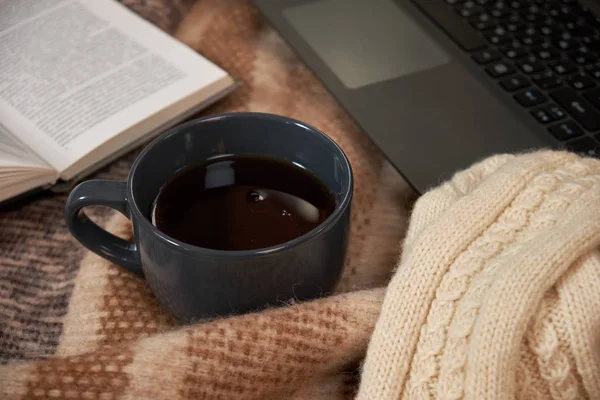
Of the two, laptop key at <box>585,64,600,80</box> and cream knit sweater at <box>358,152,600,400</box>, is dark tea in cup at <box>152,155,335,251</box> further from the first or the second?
laptop key at <box>585,64,600,80</box>

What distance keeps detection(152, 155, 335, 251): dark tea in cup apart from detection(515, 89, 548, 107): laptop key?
0.19 metres

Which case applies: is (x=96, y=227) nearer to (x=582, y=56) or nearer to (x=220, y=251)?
(x=220, y=251)

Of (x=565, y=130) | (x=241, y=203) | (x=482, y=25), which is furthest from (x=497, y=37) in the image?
(x=241, y=203)

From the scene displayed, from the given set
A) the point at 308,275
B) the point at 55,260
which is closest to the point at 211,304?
the point at 308,275

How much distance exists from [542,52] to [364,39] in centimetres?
15

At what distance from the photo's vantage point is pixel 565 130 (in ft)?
1.52

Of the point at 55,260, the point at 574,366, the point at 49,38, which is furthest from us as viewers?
the point at 49,38

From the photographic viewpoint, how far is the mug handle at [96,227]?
0.36 m

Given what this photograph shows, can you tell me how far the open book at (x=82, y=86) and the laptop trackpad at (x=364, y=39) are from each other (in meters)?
0.09

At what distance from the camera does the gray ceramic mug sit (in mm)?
324

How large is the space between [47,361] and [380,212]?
0.24 metres

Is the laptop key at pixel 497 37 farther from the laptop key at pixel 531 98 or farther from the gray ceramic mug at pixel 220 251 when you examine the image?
the gray ceramic mug at pixel 220 251

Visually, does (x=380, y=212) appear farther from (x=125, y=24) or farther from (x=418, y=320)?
(x=125, y=24)

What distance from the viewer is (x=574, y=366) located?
31cm
